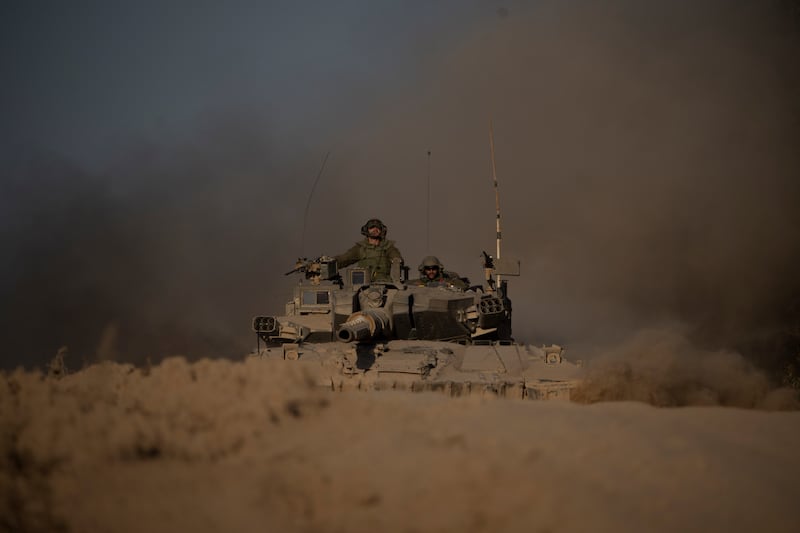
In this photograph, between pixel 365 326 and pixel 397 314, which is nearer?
pixel 365 326

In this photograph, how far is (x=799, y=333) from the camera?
28.1 meters

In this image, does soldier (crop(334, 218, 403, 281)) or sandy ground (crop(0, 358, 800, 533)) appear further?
soldier (crop(334, 218, 403, 281))

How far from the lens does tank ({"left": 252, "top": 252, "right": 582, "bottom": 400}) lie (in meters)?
13.3

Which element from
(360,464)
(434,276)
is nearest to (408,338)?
(434,276)

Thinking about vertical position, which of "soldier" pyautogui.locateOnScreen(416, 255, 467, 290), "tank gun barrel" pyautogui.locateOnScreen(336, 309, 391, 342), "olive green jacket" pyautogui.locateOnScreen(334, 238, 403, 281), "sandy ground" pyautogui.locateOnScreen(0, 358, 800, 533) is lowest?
"sandy ground" pyautogui.locateOnScreen(0, 358, 800, 533)

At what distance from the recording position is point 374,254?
18516mm

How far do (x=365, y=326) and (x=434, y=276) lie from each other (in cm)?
345

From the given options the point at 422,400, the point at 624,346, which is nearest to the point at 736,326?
the point at 624,346

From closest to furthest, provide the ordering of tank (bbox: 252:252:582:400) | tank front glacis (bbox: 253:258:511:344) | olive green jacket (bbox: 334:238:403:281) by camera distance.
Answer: tank (bbox: 252:252:582:400), tank front glacis (bbox: 253:258:511:344), olive green jacket (bbox: 334:238:403:281)

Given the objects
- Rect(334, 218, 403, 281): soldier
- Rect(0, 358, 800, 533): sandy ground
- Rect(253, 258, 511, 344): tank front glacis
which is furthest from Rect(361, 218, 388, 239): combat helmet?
Rect(0, 358, 800, 533): sandy ground

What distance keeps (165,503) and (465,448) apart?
73.0 inches

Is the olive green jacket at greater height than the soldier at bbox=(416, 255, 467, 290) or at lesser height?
greater

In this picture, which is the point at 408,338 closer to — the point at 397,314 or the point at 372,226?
the point at 397,314

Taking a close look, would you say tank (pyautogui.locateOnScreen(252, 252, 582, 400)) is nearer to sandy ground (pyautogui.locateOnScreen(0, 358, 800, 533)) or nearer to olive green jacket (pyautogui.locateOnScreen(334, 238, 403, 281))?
olive green jacket (pyautogui.locateOnScreen(334, 238, 403, 281))
